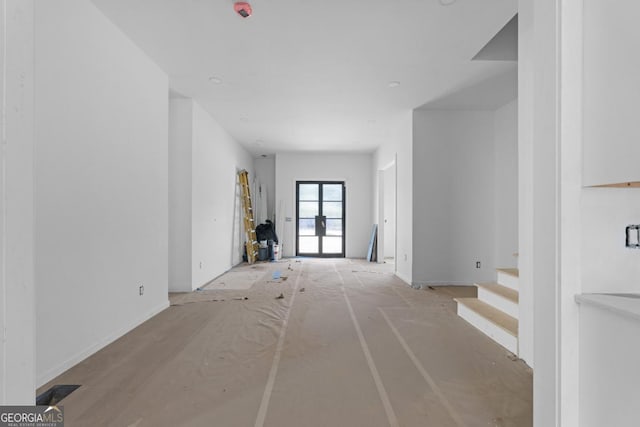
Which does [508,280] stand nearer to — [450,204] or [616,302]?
[450,204]

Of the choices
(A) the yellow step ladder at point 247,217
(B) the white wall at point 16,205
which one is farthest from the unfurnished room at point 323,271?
(A) the yellow step ladder at point 247,217

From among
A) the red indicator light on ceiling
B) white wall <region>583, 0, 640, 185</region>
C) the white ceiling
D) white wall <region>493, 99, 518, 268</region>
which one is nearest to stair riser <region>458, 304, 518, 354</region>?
white wall <region>583, 0, 640, 185</region>

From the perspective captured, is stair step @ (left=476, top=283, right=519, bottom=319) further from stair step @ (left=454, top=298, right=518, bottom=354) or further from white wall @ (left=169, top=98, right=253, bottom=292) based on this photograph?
white wall @ (left=169, top=98, right=253, bottom=292)

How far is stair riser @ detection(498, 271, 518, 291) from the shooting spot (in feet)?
10.5

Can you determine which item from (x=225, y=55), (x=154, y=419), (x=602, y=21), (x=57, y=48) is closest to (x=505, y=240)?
(x=602, y=21)

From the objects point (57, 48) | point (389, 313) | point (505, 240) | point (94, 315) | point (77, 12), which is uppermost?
point (77, 12)

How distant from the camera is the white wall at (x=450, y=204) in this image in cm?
512

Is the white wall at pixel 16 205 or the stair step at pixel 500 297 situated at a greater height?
the white wall at pixel 16 205

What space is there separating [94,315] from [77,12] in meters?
2.44

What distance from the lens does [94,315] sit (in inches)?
102

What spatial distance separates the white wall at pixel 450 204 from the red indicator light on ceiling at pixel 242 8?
11.2 feet

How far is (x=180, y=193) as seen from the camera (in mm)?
4594

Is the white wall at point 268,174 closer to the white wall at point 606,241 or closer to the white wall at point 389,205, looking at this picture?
the white wall at point 389,205

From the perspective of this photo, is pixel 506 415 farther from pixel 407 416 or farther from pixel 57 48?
pixel 57 48
